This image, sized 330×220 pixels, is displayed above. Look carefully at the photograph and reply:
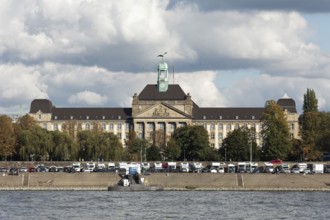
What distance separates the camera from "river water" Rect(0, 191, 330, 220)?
8181 centimetres

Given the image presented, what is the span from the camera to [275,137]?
170375 millimetres

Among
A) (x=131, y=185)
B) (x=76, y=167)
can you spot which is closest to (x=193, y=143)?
(x=76, y=167)

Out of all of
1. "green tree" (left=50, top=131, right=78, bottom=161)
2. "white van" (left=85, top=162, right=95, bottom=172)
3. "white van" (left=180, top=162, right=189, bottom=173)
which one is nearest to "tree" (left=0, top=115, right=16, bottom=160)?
"green tree" (left=50, top=131, right=78, bottom=161)

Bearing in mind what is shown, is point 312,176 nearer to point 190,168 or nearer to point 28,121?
point 190,168

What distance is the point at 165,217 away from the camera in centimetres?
7994

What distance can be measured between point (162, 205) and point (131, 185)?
2930 cm

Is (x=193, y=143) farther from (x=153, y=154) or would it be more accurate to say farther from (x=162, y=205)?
(x=162, y=205)

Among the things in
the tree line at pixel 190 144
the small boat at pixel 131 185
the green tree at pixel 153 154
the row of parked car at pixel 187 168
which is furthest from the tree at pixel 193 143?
the small boat at pixel 131 185

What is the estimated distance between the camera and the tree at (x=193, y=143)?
605 ft

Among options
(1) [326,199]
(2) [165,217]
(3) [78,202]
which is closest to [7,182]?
(3) [78,202]

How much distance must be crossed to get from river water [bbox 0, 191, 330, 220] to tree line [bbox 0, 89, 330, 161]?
49.5 m

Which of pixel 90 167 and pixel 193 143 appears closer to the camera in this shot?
pixel 90 167

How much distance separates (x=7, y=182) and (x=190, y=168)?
33809 millimetres

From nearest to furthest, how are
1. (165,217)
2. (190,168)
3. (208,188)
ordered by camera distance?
(165,217)
(208,188)
(190,168)
